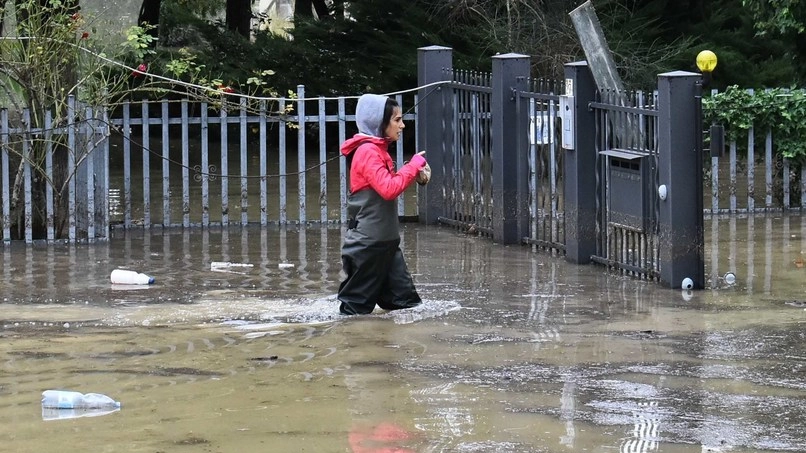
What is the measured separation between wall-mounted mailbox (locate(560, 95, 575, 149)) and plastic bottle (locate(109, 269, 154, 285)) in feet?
11.9

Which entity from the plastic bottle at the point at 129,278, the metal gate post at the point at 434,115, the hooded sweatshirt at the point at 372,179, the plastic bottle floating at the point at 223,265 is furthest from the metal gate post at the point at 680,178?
the metal gate post at the point at 434,115

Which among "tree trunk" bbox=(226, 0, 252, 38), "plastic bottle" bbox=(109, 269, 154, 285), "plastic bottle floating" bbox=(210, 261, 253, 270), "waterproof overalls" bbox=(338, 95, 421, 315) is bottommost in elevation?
"plastic bottle" bbox=(109, 269, 154, 285)

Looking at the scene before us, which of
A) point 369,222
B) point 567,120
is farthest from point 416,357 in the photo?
point 567,120

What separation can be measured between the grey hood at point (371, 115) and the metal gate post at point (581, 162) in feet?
8.54

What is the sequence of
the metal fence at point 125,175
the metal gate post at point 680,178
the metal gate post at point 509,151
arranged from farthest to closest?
the metal fence at point 125,175, the metal gate post at point 509,151, the metal gate post at point 680,178

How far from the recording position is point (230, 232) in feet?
46.8

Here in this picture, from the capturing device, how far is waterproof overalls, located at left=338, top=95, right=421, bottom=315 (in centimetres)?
944

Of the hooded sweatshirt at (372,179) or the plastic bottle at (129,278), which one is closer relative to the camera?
the hooded sweatshirt at (372,179)

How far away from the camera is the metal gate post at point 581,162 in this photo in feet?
38.0

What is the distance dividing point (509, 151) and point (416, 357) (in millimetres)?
5190

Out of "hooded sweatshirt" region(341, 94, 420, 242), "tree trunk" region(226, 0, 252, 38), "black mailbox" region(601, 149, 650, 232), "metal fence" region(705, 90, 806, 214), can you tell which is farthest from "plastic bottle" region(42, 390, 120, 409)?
"tree trunk" region(226, 0, 252, 38)

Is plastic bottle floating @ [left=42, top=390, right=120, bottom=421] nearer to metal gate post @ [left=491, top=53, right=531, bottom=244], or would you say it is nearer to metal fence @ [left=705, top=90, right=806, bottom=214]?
metal gate post @ [left=491, top=53, right=531, bottom=244]

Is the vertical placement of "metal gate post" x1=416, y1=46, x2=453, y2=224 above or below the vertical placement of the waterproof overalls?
above

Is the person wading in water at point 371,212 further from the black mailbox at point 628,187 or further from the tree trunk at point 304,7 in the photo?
the tree trunk at point 304,7
